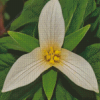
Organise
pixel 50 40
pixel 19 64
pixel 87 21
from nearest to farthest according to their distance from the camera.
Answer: pixel 19 64 → pixel 50 40 → pixel 87 21

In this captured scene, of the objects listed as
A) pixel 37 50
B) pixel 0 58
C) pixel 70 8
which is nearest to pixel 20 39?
pixel 37 50

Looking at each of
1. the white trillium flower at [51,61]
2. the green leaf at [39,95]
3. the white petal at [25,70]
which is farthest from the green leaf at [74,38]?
the green leaf at [39,95]

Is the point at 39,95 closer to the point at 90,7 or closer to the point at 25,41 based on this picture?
the point at 25,41

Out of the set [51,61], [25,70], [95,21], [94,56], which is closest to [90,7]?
[95,21]

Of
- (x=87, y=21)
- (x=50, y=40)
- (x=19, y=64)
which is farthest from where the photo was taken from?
(x=87, y=21)

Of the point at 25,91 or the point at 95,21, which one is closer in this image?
the point at 25,91

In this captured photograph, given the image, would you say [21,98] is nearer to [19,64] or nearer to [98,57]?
[19,64]

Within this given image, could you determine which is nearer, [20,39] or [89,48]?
[20,39]
